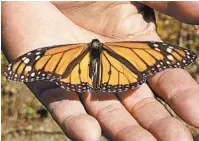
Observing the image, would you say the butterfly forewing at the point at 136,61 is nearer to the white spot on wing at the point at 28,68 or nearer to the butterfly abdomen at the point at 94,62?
the butterfly abdomen at the point at 94,62

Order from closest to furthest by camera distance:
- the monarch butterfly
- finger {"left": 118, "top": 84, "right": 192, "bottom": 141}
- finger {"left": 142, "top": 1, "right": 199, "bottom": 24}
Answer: finger {"left": 118, "top": 84, "right": 192, "bottom": 141}, the monarch butterfly, finger {"left": 142, "top": 1, "right": 199, "bottom": 24}

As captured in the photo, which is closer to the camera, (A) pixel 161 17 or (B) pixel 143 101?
(B) pixel 143 101

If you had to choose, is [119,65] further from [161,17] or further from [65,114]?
[161,17]

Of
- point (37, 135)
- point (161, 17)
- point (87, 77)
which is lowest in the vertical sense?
point (37, 135)

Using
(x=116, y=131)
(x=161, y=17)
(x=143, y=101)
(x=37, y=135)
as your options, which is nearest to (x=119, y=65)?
(x=143, y=101)

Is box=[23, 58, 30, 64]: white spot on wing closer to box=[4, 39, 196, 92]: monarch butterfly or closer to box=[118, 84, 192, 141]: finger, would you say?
box=[4, 39, 196, 92]: monarch butterfly

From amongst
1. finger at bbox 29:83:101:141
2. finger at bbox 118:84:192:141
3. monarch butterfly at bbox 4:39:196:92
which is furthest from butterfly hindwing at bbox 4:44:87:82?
finger at bbox 118:84:192:141

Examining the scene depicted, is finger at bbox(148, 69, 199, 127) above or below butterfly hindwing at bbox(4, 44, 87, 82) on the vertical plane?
below

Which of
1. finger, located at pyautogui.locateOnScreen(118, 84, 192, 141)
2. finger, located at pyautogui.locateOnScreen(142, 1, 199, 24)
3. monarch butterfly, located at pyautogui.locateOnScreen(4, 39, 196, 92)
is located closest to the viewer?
finger, located at pyautogui.locateOnScreen(118, 84, 192, 141)
